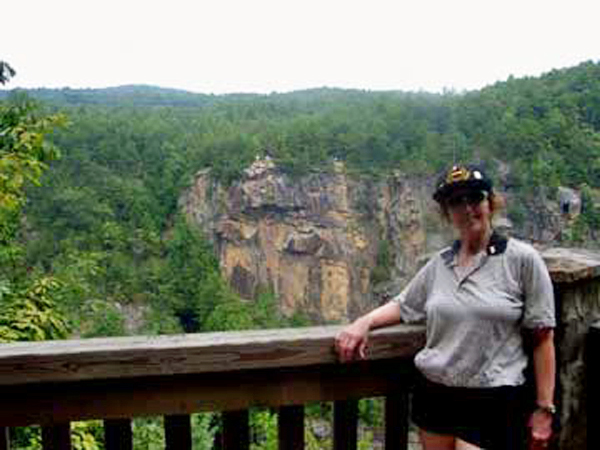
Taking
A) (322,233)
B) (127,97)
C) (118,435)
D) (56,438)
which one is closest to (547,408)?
(118,435)

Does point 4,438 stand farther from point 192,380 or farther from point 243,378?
point 243,378

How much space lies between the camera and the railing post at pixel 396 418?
1720 mm

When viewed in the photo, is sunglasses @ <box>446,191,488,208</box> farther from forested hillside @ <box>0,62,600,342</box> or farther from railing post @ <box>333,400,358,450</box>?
forested hillside @ <box>0,62,600,342</box>

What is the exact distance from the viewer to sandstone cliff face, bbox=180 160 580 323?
48406 mm

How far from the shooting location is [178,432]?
1.59 meters

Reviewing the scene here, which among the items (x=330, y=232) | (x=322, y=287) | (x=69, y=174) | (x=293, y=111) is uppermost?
(x=293, y=111)

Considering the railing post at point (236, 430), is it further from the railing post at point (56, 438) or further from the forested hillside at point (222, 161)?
the forested hillside at point (222, 161)

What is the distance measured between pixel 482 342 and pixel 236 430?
66cm

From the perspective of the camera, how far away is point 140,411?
1538 mm

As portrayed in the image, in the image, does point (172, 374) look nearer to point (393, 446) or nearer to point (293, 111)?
point (393, 446)

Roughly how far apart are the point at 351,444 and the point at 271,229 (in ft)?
155

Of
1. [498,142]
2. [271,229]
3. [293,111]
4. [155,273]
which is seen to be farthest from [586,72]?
[155,273]

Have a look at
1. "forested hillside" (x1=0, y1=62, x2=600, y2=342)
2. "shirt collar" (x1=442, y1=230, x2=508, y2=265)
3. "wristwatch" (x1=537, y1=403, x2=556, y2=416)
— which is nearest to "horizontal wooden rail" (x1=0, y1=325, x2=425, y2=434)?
"shirt collar" (x1=442, y1=230, x2=508, y2=265)

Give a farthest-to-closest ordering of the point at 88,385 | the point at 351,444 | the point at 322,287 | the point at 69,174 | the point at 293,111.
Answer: the point at 293,111
the point at 69,174
the point at 322,287
the point at 351,444
the point at 88,385
